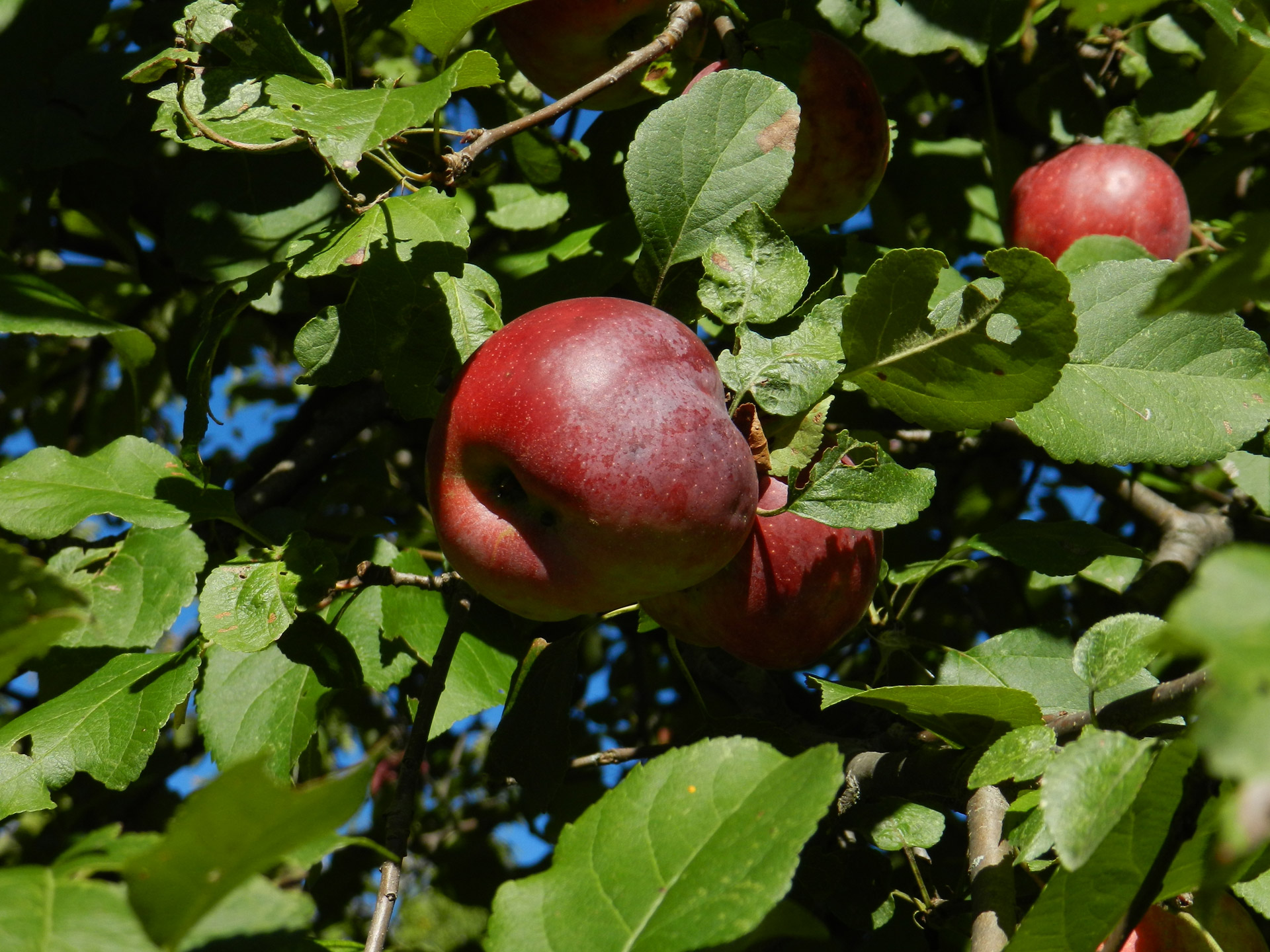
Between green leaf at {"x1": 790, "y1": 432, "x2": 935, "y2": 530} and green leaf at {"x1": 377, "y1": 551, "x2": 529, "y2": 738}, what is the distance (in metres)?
0.55

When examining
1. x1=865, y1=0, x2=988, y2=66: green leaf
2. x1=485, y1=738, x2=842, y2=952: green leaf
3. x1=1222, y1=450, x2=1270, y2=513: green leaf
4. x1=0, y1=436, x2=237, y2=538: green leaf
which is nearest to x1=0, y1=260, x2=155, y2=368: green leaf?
x1=0, y1=436, x2=237, y2=538: green leaf

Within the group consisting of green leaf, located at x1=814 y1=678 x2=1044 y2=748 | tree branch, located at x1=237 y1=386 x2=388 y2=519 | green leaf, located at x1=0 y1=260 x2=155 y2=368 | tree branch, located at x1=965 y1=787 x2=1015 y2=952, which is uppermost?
green leaf, located at x1=0 y1=260 x2=155 y2=368

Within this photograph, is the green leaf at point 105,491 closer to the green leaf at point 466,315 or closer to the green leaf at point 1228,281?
the green leaf at point 466,315

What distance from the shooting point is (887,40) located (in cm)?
→ 147

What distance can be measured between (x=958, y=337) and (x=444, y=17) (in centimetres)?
64

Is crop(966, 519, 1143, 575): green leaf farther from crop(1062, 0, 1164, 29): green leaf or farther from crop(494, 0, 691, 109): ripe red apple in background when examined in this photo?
crop(494, 0, 691, 109): ripe red apple in background

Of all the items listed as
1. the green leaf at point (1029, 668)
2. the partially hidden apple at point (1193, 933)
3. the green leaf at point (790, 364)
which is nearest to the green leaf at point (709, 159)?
the green leaf at point (790, 364)

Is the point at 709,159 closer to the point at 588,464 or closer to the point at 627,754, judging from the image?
the point at 588,464

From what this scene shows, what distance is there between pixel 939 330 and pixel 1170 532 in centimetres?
92

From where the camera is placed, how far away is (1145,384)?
3.68 ft

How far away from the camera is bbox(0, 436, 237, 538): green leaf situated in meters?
1.19

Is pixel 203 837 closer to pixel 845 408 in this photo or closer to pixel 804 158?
pixel 804 158

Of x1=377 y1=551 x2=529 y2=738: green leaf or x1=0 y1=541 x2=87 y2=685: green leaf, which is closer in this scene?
x1=0 y1=541 x2=87 y2=685: green leaf

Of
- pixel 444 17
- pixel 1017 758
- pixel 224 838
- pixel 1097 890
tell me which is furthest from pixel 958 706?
pixel 444 17
